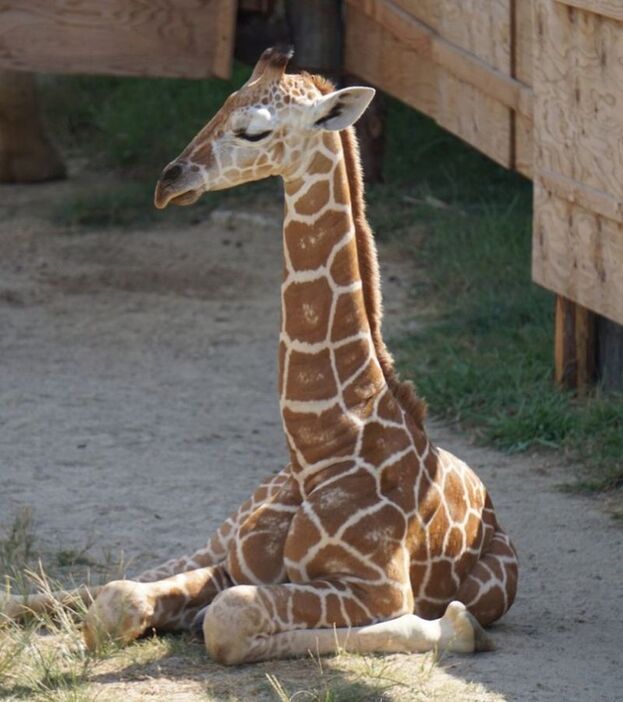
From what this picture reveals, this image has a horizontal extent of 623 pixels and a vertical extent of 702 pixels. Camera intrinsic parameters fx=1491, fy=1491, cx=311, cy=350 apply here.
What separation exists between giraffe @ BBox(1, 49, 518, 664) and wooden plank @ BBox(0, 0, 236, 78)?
156 inches

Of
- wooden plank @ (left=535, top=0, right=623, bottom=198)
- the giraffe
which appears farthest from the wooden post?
the giraffe

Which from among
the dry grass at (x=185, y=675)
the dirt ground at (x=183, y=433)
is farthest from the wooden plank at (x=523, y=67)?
the dry grass at (x=185, y=675)

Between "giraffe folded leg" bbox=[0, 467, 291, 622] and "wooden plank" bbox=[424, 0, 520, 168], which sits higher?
"wooden plank" bbox=[424, 0, 520, 168]

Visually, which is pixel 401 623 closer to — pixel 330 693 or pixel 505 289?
pixel 330 693

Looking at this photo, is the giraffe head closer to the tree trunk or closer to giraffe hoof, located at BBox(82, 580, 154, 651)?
giraffe hoof, located at BBox(82, 580, 154, 651)

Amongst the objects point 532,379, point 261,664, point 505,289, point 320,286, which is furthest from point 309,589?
point 505,289

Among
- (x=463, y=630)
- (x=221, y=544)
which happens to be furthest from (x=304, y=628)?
(x=221, y=544)

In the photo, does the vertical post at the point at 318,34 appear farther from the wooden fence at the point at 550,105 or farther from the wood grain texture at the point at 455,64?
the wooden fence at the point at 550,105

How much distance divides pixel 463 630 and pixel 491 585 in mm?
320

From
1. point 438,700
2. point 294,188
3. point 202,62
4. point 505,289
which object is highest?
point 294,188

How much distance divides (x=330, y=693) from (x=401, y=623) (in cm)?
46

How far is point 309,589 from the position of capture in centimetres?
406

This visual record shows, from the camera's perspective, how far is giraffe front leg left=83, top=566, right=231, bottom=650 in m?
4.10

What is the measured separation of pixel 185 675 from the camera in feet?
13.1
